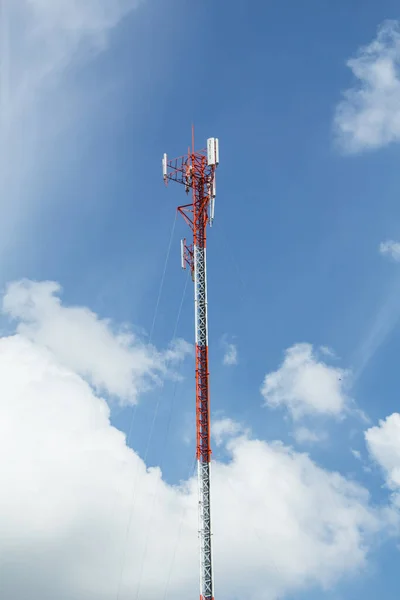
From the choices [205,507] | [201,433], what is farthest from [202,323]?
[205,507]

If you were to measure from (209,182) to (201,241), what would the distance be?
7.51 m

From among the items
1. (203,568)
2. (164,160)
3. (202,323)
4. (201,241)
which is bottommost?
(203,568)

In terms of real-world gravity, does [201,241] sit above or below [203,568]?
above

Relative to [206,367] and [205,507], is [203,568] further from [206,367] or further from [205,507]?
[206,367]

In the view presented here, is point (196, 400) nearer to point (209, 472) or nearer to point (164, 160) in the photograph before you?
point (209, 472)

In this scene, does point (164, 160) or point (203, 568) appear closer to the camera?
point (203, 568)

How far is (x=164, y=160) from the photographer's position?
11206 cm

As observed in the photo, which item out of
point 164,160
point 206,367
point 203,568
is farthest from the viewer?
point 164,160

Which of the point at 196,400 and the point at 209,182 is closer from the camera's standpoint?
the point at 196,400

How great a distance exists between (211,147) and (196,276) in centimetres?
1594

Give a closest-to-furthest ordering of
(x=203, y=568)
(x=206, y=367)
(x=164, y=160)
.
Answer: (x=203, y=568)
(x=206, y=367)
(x=164, y=160)

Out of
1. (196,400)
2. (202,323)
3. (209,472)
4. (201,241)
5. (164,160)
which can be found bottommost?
(209,472)

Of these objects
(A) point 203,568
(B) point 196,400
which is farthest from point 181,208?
(A) point 203,568

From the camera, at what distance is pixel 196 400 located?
341 feet
